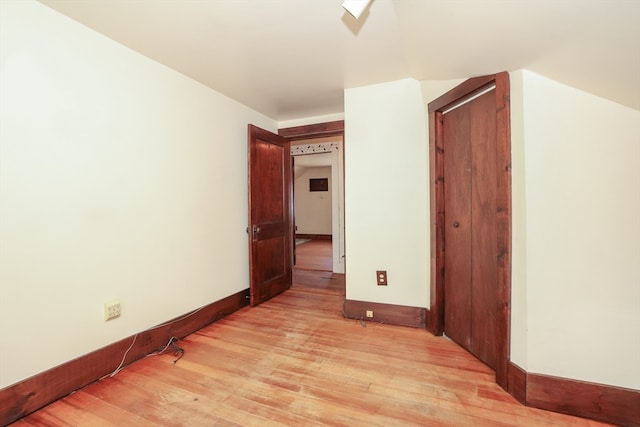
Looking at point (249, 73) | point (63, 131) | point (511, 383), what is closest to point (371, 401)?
point (511, 383)

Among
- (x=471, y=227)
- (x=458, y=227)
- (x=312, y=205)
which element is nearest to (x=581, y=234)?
(x=471, y=227)

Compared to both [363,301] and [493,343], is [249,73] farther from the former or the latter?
[493,343]

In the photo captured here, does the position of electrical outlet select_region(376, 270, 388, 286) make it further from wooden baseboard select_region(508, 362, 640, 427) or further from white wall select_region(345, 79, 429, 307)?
wooden baseboard select_region(508, 362, 640, 427)

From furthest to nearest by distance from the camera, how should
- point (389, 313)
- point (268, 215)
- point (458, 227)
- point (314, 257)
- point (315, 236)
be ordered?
point (315, 236), point (314, 257), point (268, 215), point (389, 313), point (458, 227)

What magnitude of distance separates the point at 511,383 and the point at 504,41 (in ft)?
6.18

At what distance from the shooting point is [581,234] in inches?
54.7

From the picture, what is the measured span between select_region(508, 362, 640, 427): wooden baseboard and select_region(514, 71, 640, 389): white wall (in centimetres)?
4

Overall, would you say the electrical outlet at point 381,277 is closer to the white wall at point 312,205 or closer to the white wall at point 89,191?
the white wall at point 89,191

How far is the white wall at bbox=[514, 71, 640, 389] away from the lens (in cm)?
133

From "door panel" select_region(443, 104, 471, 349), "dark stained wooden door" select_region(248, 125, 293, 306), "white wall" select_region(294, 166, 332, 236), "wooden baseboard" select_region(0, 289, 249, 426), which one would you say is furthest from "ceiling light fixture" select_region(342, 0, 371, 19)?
"white wall" select_region(294, 166, 332, 236)

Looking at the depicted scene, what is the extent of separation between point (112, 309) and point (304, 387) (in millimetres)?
1375

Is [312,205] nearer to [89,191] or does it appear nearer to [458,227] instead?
[458,227]

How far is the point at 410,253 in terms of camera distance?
2467mm

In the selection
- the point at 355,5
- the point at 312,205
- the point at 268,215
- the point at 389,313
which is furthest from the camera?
the point at 312,205
